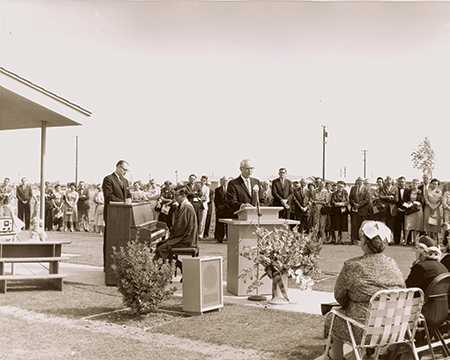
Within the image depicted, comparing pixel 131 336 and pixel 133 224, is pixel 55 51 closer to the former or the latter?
pixel 133 224

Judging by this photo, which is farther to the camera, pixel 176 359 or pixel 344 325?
pixel 176 359

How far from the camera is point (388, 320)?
13.6ft

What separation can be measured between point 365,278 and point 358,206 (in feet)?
33.8

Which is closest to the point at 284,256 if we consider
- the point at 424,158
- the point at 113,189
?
the point at 113,189

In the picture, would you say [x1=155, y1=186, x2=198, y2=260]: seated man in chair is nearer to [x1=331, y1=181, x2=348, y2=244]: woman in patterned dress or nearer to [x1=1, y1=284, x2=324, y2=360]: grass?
[x1=1, y1=284, x2=324, y2=360]: grass

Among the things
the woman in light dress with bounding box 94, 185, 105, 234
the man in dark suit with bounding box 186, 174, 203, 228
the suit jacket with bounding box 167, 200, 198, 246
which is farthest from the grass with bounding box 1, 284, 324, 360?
the woman in light dress with bounding box 94, 185, 105, 234

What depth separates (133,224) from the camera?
8648mm

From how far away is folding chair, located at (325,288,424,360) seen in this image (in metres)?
4.07

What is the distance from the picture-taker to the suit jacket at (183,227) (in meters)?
8.70

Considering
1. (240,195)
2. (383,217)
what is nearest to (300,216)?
(383,217)

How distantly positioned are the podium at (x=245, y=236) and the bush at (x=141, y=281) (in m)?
1.26

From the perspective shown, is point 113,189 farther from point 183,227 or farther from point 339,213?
point 339,213

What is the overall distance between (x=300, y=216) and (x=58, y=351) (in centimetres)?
1026

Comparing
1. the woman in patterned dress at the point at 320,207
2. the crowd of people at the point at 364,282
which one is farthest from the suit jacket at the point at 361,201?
the crowd of people at the point at 364,282
